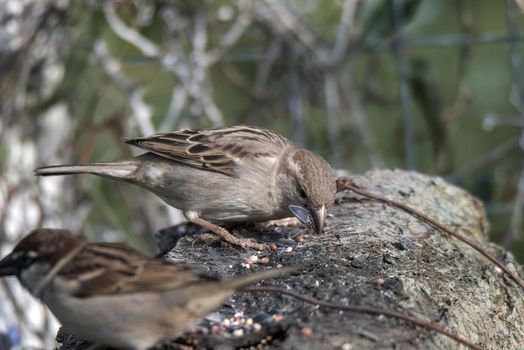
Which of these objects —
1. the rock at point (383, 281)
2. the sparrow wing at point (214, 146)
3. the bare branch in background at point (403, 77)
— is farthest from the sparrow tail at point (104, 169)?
the bare branch in background at point (403, 77)

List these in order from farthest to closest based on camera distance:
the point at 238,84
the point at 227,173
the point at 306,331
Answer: the point at 238,84 < the point at 227,173 < the point at 306,331

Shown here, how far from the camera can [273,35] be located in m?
6.99

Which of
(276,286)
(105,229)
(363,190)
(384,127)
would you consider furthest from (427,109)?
(276,286)

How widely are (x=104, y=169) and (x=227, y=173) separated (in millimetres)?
595

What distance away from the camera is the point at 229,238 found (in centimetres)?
400

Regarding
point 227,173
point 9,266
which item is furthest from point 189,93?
point 9,266

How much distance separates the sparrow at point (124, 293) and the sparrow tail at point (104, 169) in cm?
145

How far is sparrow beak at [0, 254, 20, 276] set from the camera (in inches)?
123

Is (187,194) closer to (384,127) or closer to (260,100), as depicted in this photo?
(260,100)

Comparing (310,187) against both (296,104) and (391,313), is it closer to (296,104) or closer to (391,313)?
(391,313)

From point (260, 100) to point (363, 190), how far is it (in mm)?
3064

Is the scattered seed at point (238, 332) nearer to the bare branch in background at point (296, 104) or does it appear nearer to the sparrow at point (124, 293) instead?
the sparrow at point (124, 293)

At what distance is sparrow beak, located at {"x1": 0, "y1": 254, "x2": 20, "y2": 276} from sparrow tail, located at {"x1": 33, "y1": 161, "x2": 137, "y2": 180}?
4.47 feet

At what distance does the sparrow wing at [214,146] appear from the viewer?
446 cm
